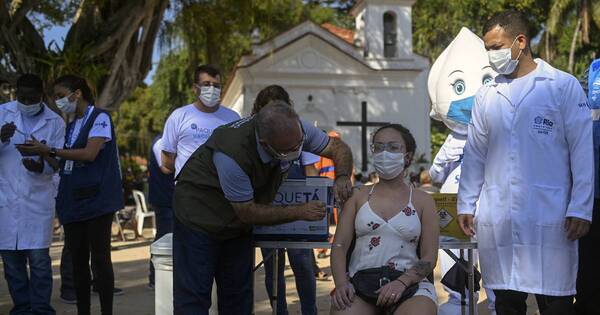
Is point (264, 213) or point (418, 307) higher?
point (264, 213)

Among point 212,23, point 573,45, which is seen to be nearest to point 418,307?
point 212,23

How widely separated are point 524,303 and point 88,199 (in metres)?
3.21

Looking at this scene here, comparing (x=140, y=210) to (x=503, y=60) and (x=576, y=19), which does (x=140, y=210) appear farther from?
(x=576, y=19)

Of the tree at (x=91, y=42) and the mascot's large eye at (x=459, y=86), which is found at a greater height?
the tree at (x=91, y=42)

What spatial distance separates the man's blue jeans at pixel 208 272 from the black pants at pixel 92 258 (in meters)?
1.26

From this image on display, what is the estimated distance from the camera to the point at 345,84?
30906 millimetres

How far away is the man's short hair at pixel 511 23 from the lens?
4203 millimetres

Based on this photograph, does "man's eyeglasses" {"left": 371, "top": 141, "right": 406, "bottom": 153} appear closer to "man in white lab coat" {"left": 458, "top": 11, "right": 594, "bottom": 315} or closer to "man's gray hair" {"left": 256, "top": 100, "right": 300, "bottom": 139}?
"man in white lab coat" {"left": 458, "top": 11, "right": 594, "bottom": 315}

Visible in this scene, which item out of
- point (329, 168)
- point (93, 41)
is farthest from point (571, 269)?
point (93, 41)

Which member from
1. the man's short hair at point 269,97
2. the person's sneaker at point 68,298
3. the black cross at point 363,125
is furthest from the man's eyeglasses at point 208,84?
the black cross at point 363,125

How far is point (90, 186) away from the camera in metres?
5.74

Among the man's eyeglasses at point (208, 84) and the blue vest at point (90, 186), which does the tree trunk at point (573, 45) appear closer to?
the man's eyeglasses at point (208, 84)

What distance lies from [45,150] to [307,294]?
7.39 ft

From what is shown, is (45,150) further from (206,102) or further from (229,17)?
(229,17)
